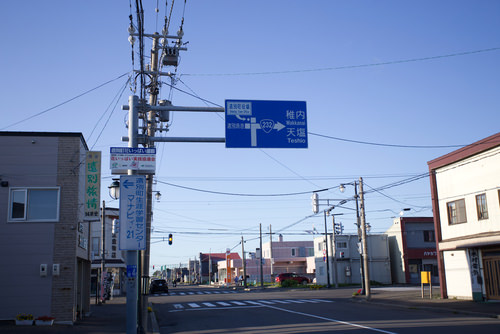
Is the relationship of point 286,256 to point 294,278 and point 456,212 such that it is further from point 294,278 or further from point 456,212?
point 456,212

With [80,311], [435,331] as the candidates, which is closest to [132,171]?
[435,331]

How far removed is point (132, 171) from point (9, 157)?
28.9ft

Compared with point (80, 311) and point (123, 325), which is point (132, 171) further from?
point (80, 311)

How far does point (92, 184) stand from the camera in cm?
1922

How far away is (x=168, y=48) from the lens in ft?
60.0

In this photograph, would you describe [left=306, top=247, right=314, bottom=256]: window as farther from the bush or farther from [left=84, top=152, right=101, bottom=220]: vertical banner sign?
[left=84, top=152, right=101, bottom=220]: vertical banner sign

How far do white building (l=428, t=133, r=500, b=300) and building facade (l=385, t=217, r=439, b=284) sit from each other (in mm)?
24460

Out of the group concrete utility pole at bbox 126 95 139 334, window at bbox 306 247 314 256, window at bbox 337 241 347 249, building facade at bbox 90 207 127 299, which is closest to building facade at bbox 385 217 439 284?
window at bbox 337 241 347 249

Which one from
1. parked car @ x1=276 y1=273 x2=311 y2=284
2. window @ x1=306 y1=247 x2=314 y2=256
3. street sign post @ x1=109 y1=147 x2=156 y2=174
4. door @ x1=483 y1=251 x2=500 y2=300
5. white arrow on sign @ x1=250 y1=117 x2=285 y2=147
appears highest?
white arrow on sign @ x1=250 y1=117 x2=285 y2=147

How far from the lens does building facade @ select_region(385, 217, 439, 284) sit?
2019 inches

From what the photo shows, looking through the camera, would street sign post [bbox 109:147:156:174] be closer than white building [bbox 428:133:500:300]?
Yes

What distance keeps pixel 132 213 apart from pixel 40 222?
8070 millimetres

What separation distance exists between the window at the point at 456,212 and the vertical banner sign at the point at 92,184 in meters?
19.3

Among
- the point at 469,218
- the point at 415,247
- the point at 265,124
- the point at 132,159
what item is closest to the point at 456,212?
the point at 469,218
